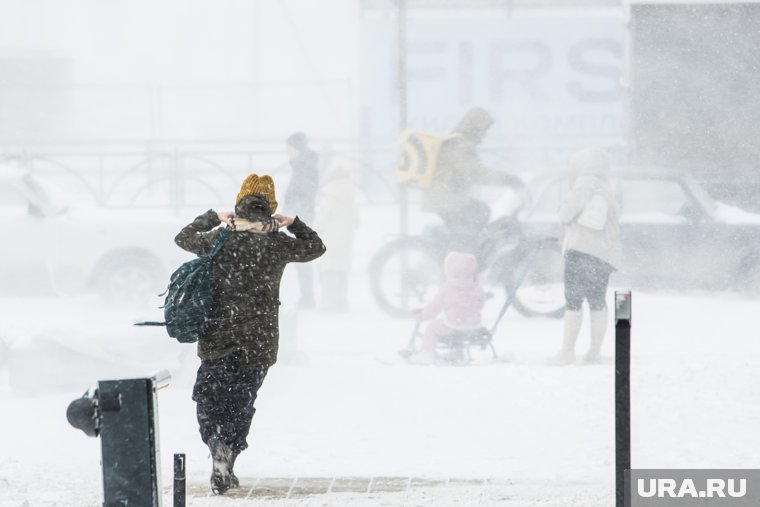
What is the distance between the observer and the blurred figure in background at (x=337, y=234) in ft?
40.5

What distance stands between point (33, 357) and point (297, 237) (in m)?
3.23

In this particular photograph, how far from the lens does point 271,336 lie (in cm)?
529

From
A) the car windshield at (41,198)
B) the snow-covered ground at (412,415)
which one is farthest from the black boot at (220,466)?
the car windshield at (41,198)

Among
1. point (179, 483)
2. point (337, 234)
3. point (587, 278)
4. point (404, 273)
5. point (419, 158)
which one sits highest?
point (419, 158)

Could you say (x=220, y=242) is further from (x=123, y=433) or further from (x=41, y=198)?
(x=41, y=198)

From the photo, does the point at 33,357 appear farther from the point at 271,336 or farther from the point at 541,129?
the point at 541,129

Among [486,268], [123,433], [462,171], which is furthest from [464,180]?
[123,433]

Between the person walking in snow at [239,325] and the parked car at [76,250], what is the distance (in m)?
6.69

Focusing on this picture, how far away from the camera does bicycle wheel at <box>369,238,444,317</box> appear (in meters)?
11.6

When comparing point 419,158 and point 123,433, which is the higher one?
point 419,158

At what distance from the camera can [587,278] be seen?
8.83m

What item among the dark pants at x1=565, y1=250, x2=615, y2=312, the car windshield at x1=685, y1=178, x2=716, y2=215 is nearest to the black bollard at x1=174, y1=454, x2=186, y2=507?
Result: the dark pants at x1=565, y1=250, x2=615, y2=312

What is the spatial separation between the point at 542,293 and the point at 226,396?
6.32 m

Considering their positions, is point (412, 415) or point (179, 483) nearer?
point (179, 483)
